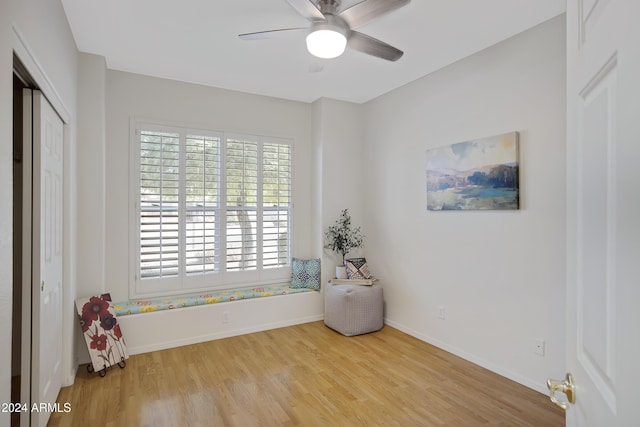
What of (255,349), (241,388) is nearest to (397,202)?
(255,349)

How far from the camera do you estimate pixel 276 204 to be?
14.3 feet

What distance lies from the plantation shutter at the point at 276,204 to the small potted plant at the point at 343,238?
569 mm

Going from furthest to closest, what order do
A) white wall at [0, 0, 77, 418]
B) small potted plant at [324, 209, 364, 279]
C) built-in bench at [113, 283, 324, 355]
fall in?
small potted plant at [324, 209, 364, 279]
built-in bench at [113, 283, 324, 355]
white wall at [0, 0, 77, 418]

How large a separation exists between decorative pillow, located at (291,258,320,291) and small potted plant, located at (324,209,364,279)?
28 cm

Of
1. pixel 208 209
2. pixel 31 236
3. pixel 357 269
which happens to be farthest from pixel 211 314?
pixel 31 236

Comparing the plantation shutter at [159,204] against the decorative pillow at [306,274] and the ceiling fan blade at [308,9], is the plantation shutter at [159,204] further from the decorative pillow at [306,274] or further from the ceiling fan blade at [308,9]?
the ceiling fan blade at [308,9]

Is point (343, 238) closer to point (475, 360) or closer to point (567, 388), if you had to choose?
point (475, 360)

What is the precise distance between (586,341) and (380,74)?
329cm

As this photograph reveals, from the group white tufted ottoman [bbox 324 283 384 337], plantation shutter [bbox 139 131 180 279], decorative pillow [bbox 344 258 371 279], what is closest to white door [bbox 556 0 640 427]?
white tufted ottoman [bbox 324 283 384 337]

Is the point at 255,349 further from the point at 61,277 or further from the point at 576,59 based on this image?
the point at 576,59

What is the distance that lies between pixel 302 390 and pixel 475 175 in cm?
233

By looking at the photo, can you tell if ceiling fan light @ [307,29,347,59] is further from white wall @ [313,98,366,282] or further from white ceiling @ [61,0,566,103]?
white wall @ [313,98,366,282]

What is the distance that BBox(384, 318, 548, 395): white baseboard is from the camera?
8.60 feet

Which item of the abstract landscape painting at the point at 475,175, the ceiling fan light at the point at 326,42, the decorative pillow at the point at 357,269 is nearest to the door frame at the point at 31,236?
the ceiling fan light at the point at 326,42
